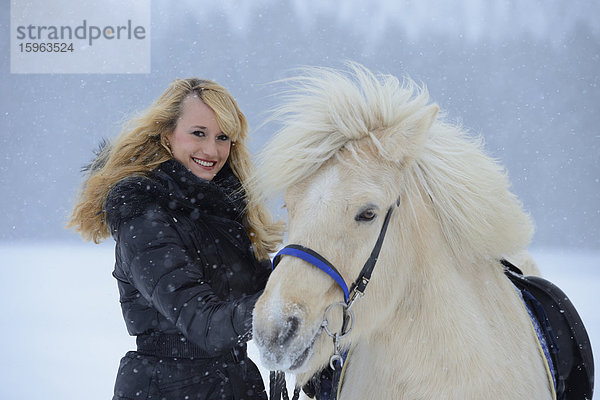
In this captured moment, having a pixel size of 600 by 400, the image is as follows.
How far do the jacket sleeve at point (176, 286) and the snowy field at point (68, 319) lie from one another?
13.6ft

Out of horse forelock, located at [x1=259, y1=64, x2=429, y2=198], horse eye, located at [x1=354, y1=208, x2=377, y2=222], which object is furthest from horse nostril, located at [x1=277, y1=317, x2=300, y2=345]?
horse forelock, located at [x1=259, y1=64, x2=429, y2=198]

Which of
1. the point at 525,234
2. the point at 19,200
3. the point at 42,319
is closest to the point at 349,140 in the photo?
the point at 525,234

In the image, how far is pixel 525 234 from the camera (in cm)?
197

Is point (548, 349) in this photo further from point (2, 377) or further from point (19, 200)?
point (19, 200)

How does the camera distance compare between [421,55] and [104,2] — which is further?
[421,55]

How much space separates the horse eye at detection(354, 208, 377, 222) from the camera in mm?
1601

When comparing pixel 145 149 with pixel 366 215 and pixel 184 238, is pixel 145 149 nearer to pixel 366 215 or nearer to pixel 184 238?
pixel 184 238

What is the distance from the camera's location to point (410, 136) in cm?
173

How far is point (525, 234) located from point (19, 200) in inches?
892

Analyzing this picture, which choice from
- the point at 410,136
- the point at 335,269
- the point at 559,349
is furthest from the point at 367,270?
the point at 559,349

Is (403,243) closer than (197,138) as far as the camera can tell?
Yes

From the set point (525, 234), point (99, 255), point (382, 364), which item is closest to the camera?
point (382, 364)

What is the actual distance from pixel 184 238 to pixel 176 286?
0.91 feet

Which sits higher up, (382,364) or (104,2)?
(104,2)
